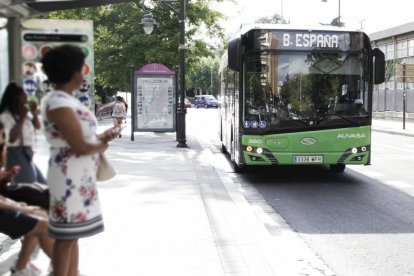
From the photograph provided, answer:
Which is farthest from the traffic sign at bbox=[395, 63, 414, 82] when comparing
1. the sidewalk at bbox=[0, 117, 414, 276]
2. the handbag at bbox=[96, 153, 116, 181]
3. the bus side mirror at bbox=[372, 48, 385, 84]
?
the handbag at bbox=[96, 153, 116, 181]

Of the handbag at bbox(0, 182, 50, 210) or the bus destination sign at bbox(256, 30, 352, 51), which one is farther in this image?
the bus destination sign at bbox(256, 30, 352, 51)

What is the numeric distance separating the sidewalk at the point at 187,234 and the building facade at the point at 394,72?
3628cm

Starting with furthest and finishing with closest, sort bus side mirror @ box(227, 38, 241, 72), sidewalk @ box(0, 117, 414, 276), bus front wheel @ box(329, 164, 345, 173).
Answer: bus front wheel @ box(329, 164, 345, 173), bus side mirror @ box(227, 38, 241, 72), sidewalk @ box(0, 117, 414, 276)

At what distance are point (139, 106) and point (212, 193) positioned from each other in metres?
12.3

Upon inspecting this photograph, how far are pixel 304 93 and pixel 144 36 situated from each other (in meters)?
15.9

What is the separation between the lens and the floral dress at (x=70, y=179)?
376 cm

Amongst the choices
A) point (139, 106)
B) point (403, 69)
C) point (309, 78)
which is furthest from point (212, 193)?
point (403, 69)

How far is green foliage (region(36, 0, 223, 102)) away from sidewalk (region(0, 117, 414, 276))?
48.7ft

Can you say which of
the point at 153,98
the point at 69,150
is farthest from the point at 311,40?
the point at 153,98

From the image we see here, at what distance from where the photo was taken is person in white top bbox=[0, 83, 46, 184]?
14.3ft

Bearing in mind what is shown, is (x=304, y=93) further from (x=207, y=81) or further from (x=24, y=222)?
(x=207, y=81)

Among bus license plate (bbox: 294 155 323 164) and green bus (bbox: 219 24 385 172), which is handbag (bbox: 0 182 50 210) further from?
bus license plate (bbox: 294 155 323 164)

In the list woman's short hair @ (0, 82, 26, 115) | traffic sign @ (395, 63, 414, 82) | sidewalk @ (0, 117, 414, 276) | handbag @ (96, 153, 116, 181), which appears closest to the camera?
handbag @ (96, 153, 116, 181)

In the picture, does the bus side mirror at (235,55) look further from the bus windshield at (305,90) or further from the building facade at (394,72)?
the building facade at (394,72)
